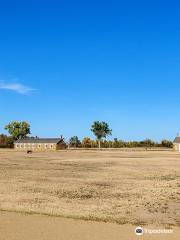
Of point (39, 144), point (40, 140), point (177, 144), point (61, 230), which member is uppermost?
point (40, 140)

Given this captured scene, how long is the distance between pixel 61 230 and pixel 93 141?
16785cm

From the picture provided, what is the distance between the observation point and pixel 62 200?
810 inches

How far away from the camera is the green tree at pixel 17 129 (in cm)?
18550

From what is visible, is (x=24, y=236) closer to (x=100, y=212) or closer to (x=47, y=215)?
(x=47, y=215)

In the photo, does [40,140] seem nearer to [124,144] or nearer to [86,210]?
[124,144]

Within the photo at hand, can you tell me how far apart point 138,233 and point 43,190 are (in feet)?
41.8

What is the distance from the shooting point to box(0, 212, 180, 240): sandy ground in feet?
39.1

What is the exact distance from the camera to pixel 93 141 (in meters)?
180

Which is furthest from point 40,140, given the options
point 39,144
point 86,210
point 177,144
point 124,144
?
point 86,210

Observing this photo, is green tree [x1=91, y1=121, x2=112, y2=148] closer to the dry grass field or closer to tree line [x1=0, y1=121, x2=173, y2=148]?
tree line [x1=0, y1=121, x2=173, y2=148]

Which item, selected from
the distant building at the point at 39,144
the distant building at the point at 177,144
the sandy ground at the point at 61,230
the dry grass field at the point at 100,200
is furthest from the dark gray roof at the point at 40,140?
the sandy ground at the point at 61,230

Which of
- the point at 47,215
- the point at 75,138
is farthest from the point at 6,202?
the point at 75,138

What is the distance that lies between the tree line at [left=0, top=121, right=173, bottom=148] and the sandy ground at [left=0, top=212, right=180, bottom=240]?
15284 cm

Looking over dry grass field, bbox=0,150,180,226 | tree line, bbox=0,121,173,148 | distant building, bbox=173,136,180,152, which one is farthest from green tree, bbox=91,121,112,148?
dry grass field, bbox=0,150,180,226
